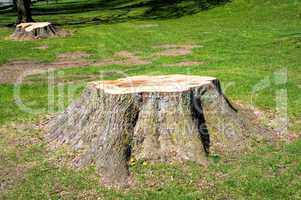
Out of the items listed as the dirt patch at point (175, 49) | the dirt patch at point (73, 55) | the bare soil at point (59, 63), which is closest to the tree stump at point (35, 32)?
the dirt patch at point (73, 55)

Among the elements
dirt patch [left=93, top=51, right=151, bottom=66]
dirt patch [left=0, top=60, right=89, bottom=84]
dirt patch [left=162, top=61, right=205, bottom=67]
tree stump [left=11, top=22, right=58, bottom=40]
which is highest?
tree stump [left=11, top=22, right=58, bottom=40]

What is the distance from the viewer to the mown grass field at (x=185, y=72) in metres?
7.48

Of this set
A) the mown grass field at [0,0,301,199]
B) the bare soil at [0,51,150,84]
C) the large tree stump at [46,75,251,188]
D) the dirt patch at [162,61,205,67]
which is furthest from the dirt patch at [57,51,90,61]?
the large tree stump at [46,75,251,188]

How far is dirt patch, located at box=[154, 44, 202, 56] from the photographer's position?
63.0ft

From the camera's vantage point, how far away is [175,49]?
20250mm

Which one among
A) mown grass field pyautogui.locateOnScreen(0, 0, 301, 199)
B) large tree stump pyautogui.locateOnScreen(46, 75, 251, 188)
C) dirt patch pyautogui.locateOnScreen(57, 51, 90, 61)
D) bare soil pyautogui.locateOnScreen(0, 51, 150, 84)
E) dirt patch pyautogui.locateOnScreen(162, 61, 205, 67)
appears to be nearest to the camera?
mown grass field pyautogui.locateOnScreen(0, 0, 301, 199)

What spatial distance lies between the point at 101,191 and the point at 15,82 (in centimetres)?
861

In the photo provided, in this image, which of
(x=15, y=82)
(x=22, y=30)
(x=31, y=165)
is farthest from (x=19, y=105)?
(x=22, y=30)

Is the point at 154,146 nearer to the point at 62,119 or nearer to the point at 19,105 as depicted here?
the point at 62,119

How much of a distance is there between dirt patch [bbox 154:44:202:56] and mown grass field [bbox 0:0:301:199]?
30 centimetres

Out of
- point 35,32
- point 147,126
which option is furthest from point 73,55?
point 147,126

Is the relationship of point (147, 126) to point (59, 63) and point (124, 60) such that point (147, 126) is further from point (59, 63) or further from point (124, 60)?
point (59, 63)

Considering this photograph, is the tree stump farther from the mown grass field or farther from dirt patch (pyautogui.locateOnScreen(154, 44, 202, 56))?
dirt patch (pyautogui.locateOnScreen(154, 44, 202, 56))

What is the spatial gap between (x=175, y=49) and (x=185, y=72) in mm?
5090
